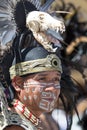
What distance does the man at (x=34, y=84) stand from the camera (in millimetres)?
3162

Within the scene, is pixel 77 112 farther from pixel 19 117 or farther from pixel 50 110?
pixel 19 117

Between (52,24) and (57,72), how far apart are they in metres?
0.29

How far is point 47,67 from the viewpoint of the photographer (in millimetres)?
3201

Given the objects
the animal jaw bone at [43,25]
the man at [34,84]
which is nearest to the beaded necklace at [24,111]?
the man at [34,84]

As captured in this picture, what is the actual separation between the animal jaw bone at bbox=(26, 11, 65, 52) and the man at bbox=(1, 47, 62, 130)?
0.05 meters

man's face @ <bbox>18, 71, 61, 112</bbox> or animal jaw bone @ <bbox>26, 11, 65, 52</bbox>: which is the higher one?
animal jaw bone @ <bbox>26, 11, 65, 52</bbox>

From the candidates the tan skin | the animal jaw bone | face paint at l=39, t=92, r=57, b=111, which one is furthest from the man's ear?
the animal jaw bone

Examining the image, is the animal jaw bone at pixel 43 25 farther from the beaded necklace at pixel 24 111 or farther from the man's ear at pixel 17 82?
the beaded necklace at pixel 24 111

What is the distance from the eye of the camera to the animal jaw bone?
3191 millimetres

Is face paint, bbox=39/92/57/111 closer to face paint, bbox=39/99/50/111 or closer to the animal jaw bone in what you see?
face paint, bbox=39/99/50/111

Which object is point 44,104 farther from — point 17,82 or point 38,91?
point 17,82

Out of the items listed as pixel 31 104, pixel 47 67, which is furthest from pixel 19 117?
pixel 47 67

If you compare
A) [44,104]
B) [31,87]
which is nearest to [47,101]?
[44,104]

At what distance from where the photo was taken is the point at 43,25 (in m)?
3.21
